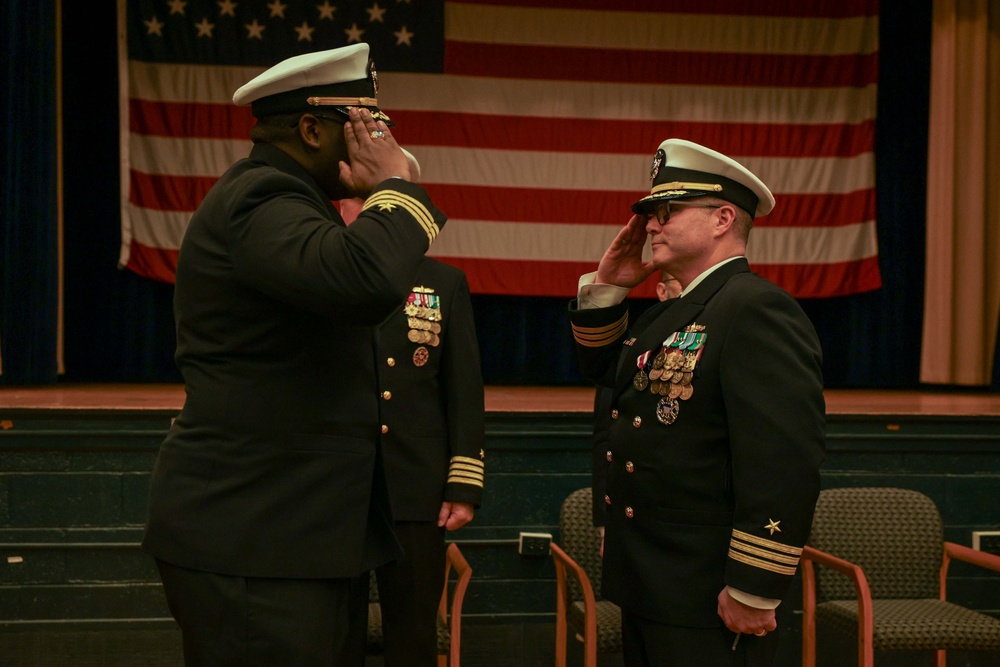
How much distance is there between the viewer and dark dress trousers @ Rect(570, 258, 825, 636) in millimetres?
1822

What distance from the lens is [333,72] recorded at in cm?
155

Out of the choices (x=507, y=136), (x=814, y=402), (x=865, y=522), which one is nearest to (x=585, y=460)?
(x=865, y=522)

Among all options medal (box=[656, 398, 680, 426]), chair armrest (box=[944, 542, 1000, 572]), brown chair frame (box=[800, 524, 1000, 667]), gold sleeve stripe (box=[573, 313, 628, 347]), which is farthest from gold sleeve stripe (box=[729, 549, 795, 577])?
chair armrest (box=[944, 542, 1000, 572])

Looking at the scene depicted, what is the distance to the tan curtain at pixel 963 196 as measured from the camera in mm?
6316

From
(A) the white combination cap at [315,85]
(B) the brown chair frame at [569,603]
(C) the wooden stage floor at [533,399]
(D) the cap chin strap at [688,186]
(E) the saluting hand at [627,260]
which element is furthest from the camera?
(C) the wooden stage floor at [533,399]

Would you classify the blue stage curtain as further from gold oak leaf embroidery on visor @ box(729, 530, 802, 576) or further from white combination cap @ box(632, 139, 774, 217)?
gold oak leaf embroidery on visor @ box(729, 530, 802, 576)

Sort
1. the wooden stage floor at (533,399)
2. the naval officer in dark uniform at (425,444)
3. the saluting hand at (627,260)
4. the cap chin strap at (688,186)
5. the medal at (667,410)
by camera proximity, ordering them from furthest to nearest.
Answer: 1. the wooden stage floor at (533,399)
2. the naval officer in dark uniform at (425,444)
3. the saluting hand at (627,260)
4. the cap chin strap at (688,186)
5. the medal at (667,410)

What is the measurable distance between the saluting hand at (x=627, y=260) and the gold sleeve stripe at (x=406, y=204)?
89 centimetres

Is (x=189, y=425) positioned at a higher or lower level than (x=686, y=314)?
lower

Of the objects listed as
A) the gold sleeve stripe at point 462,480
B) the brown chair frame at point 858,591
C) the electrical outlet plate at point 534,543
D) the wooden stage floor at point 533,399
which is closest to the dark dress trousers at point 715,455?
the gold sleeve stripe at point 462,480

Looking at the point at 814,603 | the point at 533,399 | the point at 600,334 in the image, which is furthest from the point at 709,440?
the point at 533,399

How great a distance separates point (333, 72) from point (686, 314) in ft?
3.03

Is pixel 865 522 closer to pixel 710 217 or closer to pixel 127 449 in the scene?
pixel 710 217

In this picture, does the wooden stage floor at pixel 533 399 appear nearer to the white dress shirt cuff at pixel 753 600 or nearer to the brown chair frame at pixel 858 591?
the brown chair frame at pixel 858 591
